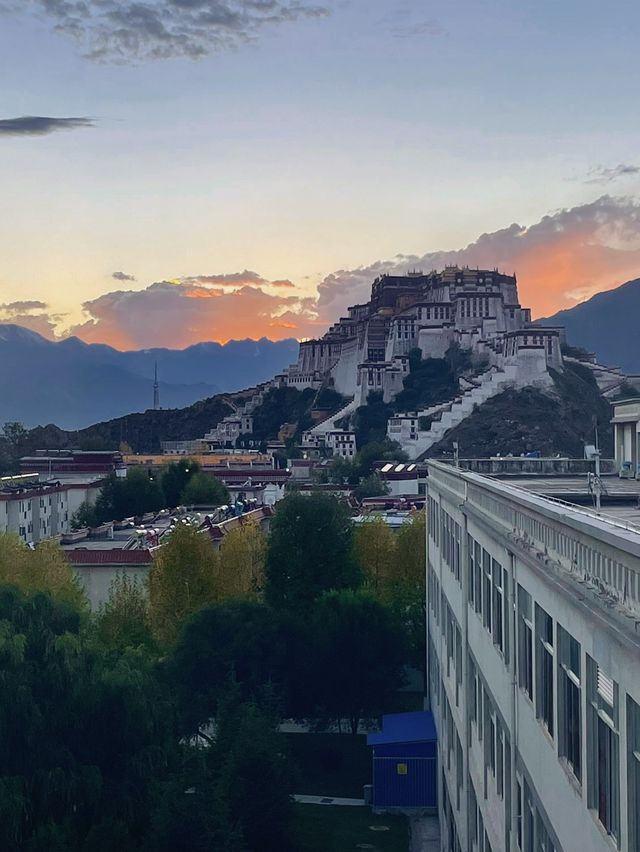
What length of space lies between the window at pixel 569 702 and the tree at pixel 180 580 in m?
29.7

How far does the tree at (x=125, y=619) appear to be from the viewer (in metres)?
34.0

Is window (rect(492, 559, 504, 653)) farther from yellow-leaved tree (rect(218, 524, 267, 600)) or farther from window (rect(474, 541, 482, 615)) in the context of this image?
yellow-leaved tree (rect(218, 524, 267, 600))

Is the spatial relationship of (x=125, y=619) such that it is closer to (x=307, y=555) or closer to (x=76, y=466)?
(x=307, y=555)

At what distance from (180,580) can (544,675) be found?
30.2 meters

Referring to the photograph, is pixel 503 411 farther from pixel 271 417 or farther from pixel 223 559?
pixel 223 559

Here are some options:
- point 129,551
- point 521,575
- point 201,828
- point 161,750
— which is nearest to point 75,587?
point 129,551

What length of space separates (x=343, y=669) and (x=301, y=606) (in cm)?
625

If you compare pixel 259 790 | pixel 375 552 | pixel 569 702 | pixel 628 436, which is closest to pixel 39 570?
pixel 375 552

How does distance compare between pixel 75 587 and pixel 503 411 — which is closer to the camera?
pixel 75 587

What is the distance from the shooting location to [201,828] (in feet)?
69.2

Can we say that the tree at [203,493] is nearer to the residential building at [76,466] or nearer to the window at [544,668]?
the residential building at [76,466]

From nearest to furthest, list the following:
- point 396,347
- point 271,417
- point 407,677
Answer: point 407,677 → point 396,347 → point 271,417

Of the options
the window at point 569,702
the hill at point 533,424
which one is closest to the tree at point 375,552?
the window at point 569,702

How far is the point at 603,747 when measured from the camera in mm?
7844
